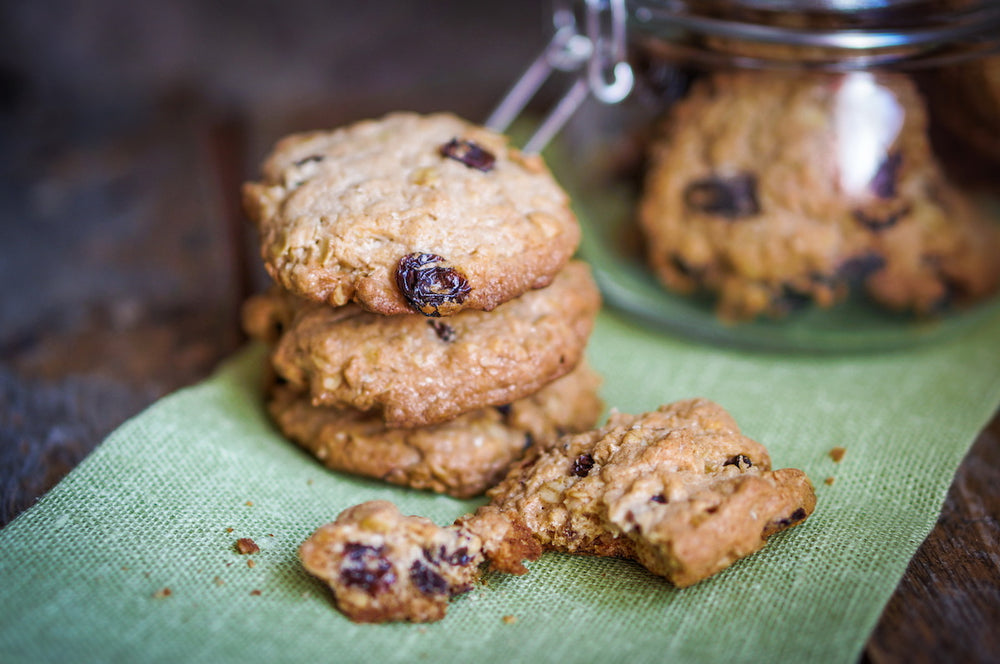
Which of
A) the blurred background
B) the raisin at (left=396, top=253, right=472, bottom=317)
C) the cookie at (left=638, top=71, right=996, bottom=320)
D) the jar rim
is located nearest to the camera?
the raisin at (left=396, top=253, right=472, bottom=317)

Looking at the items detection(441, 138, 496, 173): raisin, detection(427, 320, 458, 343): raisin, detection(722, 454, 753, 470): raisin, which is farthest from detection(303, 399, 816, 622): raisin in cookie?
detection(441, 138, 496, 173): raisin

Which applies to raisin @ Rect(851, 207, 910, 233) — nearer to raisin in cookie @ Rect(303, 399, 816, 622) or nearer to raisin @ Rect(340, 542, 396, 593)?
raisin in cookie @ Rect(303, 399, 816, 622)

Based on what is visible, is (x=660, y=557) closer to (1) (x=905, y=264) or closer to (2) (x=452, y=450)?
(2) (x=452, y=450)

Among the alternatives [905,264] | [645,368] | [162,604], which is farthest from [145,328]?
[905,264]

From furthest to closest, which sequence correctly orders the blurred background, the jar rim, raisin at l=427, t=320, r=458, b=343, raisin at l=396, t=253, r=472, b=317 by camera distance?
1. the blurred background
2. the jar rim
3. raisin at l=427, t=320, r=458, b=343
4. raisin at l=396, t=253, r=472, b=317

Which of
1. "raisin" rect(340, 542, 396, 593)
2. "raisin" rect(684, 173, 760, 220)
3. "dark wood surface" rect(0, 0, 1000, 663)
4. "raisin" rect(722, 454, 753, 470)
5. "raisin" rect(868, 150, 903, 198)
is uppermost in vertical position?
"raisin" rect(868, 150, 903, 198)

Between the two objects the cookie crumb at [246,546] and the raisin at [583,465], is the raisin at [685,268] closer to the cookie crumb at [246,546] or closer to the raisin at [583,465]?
the raisin at [583,465]

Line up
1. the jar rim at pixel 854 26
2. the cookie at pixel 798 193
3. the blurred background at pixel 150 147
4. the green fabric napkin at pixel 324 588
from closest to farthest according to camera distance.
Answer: the green fabric napkin at pixel 324 588 → the jar rim at pixel 854 26 → the cookie at pixel 798 193 → the blurred background at pixel 150 147

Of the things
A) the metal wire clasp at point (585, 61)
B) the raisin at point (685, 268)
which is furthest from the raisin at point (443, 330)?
the raisin at point (685, 268)
